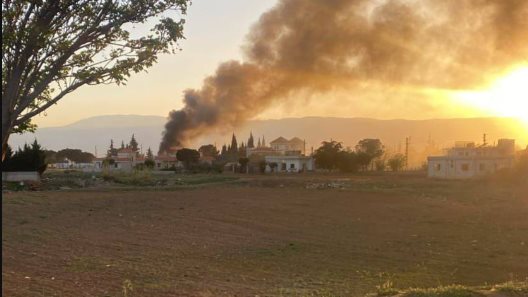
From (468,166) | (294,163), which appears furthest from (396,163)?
(468,166)

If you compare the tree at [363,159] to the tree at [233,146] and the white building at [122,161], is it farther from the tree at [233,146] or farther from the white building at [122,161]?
the tree at [233,146]

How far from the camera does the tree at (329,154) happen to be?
7875 centimetres

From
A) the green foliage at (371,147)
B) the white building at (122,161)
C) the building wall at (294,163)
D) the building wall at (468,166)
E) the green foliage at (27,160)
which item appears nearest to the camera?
the green foliage at (27,160)

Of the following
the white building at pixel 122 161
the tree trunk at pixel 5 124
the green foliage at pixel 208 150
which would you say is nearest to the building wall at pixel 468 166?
the white building at pixel 122 161

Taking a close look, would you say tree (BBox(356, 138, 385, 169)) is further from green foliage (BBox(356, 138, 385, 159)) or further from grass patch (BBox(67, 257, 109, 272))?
grass patch (BBox(67, 257, 109, 272))

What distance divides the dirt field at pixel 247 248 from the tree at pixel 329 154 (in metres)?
52.5

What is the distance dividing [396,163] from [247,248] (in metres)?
78.8

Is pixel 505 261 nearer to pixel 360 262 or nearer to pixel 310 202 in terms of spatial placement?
pixel 360 262

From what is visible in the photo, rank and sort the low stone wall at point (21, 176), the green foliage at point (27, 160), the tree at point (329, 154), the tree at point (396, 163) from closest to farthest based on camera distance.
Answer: the low stone wall at point (21, 176)
the green foliage at point (27, 160)
the tree at point (329, 154)
the tree at point (396, 163)

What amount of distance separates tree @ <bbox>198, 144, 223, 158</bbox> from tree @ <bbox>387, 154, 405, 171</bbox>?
130ft

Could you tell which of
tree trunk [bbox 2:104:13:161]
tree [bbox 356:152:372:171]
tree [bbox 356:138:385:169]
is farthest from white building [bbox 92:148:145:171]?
tree trunk [bbox 2:104:13:161]

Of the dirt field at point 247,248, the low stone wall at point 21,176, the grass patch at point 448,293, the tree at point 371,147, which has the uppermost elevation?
the tree at point 371,147

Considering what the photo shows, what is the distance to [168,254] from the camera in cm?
1273

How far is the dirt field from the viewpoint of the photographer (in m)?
9.58
